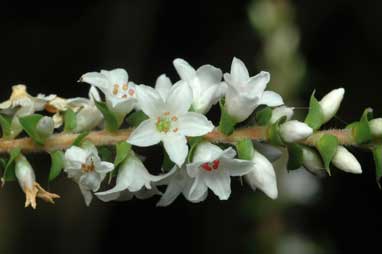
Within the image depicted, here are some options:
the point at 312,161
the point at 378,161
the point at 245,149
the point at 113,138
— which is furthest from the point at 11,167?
the point at 378,161

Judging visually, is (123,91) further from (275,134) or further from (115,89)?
(275,134)

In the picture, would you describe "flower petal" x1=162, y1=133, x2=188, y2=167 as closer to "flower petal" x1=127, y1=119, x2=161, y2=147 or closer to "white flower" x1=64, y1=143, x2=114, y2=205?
"flower petal" x1=127, y1=119, x2=161, y2=147

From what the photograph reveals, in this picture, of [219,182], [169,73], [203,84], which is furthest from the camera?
[169,73]

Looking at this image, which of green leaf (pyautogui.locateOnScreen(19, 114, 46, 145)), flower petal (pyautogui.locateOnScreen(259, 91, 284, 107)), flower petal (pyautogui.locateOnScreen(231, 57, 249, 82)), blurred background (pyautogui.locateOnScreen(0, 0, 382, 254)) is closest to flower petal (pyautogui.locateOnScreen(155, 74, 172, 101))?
flower petal (pyautogui.locateOnScreen(231, 57, 249, 82))

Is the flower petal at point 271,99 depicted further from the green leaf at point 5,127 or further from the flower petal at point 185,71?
the green leaf at point 5,127

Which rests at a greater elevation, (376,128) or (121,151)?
(376,128)
